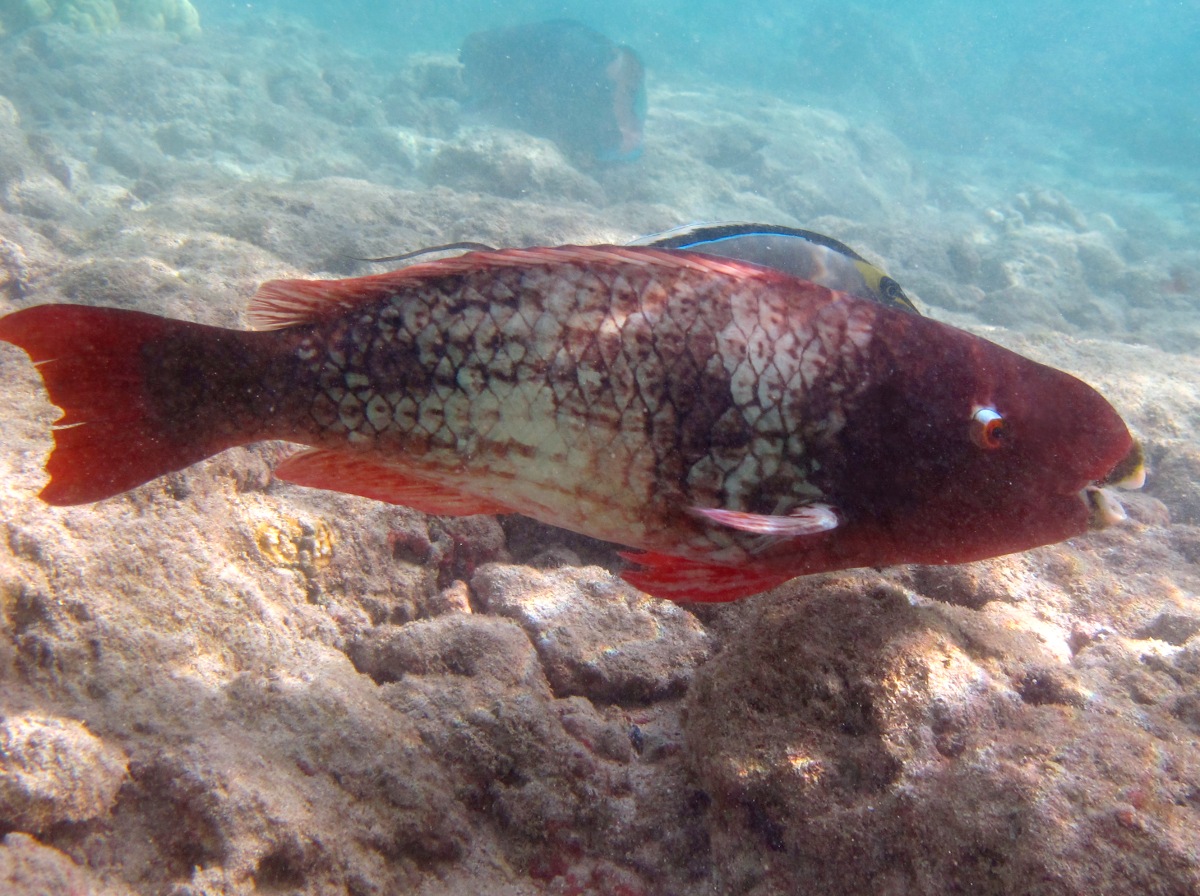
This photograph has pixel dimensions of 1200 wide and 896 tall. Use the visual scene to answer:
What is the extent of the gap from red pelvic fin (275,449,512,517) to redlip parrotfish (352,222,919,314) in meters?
2.64

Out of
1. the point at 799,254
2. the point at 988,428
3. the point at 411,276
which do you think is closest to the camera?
the point at 988,428

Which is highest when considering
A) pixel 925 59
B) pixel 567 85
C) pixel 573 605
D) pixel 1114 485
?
pixel 925 59

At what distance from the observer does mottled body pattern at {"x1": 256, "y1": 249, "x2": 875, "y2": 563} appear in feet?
5.94

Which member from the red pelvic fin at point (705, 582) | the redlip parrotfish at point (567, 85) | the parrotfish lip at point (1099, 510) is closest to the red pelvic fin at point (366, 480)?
the red pelvic fin at point (705, 582)

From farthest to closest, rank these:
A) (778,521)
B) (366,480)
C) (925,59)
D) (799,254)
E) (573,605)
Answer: (925,59), (799,254), (573,605), (366,480), (778,521)

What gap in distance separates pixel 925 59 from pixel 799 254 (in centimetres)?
5267

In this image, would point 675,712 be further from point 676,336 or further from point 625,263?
point 625,263

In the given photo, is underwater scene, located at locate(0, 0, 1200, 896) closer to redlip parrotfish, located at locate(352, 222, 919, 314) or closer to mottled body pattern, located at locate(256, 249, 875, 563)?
mottled body pattern, located at locate(256, 249, 875, 563)

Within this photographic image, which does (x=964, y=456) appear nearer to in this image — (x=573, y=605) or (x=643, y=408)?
(x=643, y=408)

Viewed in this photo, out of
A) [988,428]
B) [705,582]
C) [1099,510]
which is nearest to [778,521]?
[705,582]

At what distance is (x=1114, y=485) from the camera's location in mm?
1896

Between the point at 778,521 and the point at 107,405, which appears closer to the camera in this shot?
the point at 778,521

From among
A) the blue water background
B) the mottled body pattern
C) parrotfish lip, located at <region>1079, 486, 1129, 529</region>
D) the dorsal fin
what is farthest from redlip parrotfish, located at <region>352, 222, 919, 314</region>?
the blue water background

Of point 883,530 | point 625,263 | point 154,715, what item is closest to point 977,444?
point 883,530
